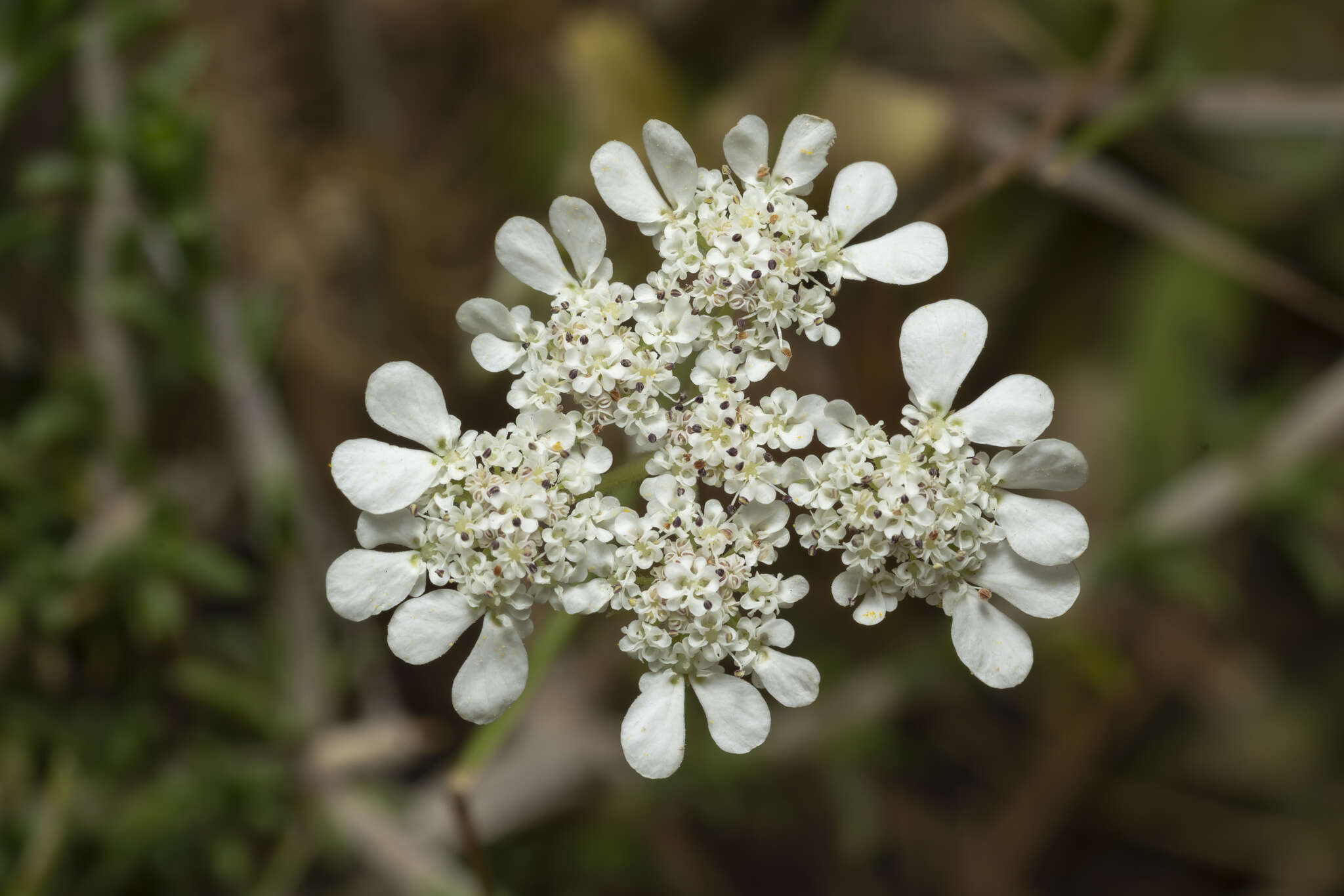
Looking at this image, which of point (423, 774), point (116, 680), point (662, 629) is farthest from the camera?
A: point (423, 774)

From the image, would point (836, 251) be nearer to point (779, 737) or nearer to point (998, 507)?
point (998, 507)

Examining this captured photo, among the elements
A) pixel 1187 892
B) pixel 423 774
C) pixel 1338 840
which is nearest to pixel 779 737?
pixel 423 774

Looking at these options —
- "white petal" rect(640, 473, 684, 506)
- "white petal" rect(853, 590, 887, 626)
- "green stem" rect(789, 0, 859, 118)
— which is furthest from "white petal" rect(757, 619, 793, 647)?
"green stem" rect(789, 0, 859, 118)

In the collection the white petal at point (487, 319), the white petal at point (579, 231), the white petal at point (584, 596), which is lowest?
the white petal at point (584, 596)

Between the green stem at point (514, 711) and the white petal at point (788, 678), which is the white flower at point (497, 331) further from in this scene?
the white petal at point (788, 678)

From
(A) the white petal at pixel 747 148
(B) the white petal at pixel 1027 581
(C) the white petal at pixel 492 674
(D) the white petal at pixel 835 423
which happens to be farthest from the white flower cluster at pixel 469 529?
(B) the white petal at pixel 1027 581

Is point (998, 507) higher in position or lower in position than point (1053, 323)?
lower

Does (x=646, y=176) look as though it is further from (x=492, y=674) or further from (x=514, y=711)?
(x=514, y=711)

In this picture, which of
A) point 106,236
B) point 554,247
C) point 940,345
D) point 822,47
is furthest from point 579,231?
point 106,236
